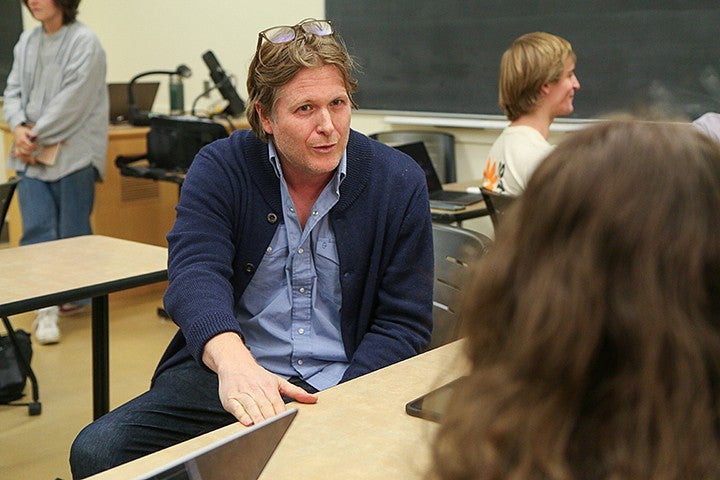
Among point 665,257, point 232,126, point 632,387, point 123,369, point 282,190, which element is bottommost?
point 123,369

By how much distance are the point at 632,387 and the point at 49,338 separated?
12.8 ft

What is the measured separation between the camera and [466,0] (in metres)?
4.79

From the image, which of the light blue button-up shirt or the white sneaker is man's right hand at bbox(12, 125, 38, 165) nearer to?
the white sneaker

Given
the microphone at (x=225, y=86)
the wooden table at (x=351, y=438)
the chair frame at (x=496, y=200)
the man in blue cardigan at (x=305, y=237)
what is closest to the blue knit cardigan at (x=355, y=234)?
the man in blue cardigan at (x=305, y=237)

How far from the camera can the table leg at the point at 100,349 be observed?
2699mm

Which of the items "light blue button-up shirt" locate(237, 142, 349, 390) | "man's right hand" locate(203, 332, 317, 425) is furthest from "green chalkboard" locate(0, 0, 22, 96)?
"man's right hand" locate(203, 332, 317, 425)

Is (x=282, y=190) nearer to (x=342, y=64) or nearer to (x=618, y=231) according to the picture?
A: (x=342, y=64)

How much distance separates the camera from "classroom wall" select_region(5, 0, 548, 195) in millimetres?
5762

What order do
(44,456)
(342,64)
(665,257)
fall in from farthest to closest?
(44,456) → (342,64) → (665,257)

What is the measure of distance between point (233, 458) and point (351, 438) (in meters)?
0.31

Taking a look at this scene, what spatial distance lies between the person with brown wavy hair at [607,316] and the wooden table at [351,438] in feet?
1.44

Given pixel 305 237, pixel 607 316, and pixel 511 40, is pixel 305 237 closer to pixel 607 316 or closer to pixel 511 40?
pixel 607 316

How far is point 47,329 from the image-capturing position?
14.0 ft

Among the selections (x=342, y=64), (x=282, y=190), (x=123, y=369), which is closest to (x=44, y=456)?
(x=123, y=369)
